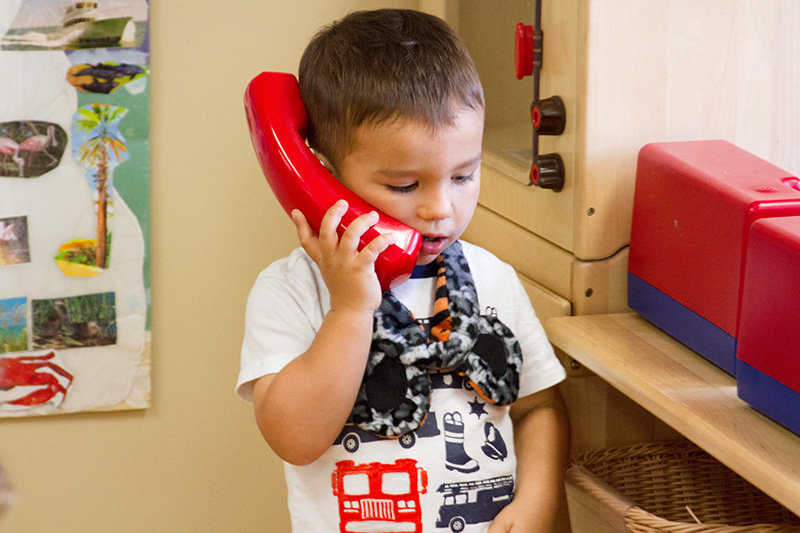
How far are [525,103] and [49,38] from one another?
0.73 metres

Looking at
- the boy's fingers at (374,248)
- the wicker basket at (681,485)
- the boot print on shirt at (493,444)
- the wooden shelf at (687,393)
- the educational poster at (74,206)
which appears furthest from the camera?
the educational poster at (74,206)

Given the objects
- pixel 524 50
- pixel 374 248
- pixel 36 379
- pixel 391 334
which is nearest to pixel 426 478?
pixel 391 334

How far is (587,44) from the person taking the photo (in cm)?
98

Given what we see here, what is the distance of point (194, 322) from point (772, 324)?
3.22 feet

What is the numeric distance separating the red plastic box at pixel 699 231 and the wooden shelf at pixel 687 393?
0.08 feet

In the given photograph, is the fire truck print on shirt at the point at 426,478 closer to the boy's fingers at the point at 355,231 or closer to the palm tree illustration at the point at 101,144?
the boy's fingers at the point at 355,231

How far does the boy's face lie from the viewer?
0.81 metres

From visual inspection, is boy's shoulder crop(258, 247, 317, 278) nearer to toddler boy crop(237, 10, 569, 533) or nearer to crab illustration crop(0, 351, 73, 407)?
toddler boy crop(237, 10, 569, 533)

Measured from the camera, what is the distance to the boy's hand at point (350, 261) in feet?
2.61

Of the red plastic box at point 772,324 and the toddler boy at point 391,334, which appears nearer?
the red plastic box at point 772,324

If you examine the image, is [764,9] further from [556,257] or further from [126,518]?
[126,518]

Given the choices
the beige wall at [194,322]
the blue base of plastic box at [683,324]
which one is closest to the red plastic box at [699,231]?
the blue base of plastic box at [683,324]

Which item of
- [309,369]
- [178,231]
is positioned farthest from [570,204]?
[178,231]

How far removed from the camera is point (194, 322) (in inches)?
56.6
